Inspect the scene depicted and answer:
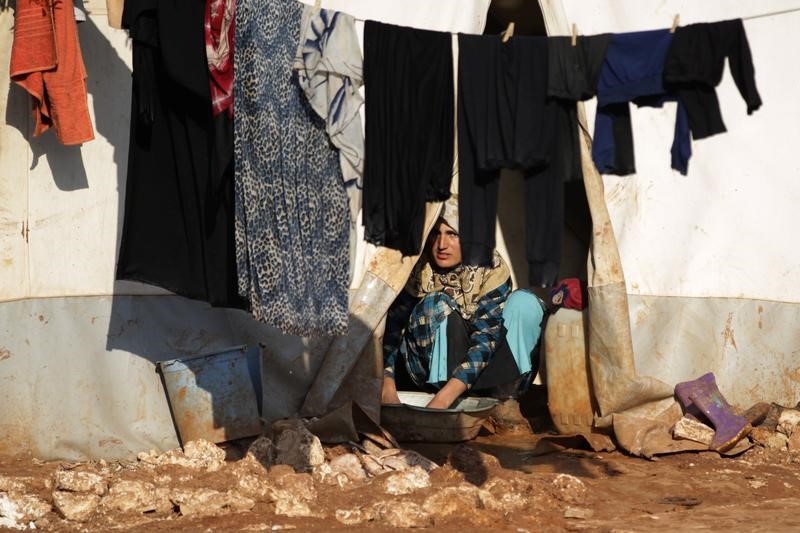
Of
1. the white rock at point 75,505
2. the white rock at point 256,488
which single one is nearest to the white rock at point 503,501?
the white rock at point 256,488

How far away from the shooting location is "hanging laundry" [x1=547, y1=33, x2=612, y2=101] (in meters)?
5.16

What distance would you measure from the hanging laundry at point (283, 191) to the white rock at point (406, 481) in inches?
25.2

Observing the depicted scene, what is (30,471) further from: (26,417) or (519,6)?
(519,6)

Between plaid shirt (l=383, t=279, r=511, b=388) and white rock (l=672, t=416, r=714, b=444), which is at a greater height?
plaid shirt (l=383, t=279, r=511, b=388)

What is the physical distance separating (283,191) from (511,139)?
1.11m

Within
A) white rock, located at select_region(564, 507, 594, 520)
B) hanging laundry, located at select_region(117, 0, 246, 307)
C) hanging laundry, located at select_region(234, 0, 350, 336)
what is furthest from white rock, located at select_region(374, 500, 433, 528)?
hanging laundry, located at select_region(117, 0, 246, 307)

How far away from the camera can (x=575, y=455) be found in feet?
19.2

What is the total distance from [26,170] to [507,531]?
277 centimetres

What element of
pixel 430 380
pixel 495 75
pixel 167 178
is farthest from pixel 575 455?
pixel 167 178

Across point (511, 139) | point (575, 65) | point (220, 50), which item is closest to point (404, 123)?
point (511, 139)

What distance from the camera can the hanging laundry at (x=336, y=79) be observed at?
15.8 ft

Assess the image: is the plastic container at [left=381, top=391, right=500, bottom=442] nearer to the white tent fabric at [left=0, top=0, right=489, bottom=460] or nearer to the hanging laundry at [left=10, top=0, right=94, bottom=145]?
the white tent fabric at [left=0, top=0, right=489, bottom=460]

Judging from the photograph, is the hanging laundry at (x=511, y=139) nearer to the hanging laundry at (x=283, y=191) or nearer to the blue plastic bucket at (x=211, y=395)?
the hanging laundry at (x=283, y=191)

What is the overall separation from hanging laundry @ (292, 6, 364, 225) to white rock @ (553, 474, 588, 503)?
140cm
